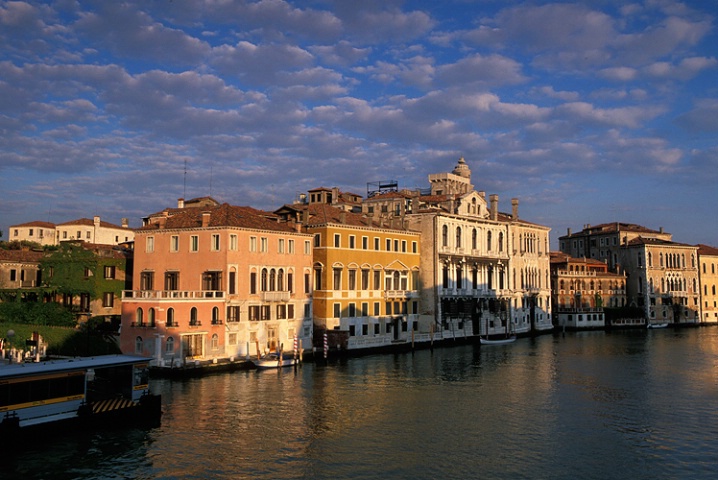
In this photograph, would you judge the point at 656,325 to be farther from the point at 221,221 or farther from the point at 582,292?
the point at 221,221

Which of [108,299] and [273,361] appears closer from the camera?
[273,361]

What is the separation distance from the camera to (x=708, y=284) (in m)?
82.9

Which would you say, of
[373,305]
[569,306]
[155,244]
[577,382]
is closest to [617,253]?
[569,306]

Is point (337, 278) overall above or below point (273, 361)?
above

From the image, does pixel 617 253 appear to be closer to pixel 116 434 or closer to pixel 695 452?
pixel 695 452

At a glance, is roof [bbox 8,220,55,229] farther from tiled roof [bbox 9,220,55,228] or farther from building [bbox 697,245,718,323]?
building [bbox 697,245,718,323]

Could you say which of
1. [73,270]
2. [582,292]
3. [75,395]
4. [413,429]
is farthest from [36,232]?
[413,429]

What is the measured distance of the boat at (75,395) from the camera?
20516mm

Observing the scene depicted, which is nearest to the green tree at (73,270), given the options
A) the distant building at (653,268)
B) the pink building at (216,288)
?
the pink building at (216,288)

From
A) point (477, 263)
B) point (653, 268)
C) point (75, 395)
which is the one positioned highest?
point (653, 268)

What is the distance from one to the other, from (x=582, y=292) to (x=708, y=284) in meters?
20.5

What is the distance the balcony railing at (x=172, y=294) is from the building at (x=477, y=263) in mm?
18415

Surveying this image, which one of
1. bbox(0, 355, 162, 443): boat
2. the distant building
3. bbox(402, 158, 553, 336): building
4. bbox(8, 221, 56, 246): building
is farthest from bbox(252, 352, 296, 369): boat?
the distant building

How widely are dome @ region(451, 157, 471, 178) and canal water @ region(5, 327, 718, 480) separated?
132 feet
